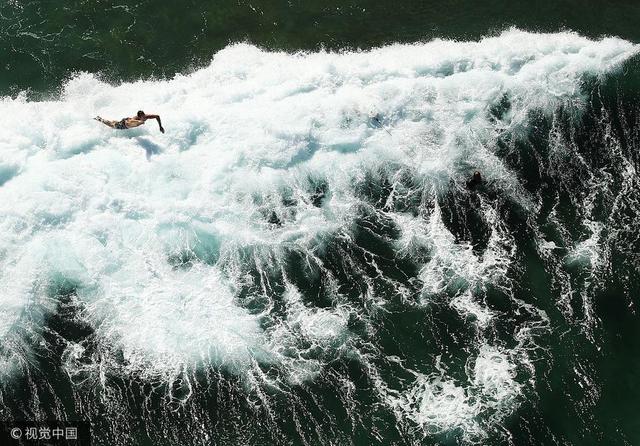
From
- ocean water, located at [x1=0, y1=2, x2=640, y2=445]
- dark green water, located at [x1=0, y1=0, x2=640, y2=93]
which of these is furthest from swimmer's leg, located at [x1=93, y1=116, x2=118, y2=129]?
dark green water, located at [x1=0, y1=0, x2=640, y2=93]

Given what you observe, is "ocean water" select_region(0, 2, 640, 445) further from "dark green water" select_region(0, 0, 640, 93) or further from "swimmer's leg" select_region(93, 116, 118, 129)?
"dark green water" select_region(0, 0, 640, 93)

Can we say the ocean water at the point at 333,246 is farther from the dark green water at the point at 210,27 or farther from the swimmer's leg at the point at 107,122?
the dark green water at the point at 210,27

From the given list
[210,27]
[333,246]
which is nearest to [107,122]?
[210,27]

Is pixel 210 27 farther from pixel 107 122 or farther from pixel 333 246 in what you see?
pixel 333 246

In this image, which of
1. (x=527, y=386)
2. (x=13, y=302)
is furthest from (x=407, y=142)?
(x=13, y=302)

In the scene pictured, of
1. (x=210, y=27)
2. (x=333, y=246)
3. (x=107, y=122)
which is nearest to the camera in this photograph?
(x=333, y=246)

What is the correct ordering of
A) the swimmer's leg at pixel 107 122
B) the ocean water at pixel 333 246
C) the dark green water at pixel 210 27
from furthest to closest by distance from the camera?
the dark green water at pixel 210 27, the swimmer's leg at pixel 107 122, the ocean water at pixel 333 246

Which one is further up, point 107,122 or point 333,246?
point 107,122

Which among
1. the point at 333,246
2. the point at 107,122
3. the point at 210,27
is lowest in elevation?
the point at 333,246

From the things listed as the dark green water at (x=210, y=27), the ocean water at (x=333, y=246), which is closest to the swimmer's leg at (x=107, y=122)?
the ocean water at (x=333, y=246)
